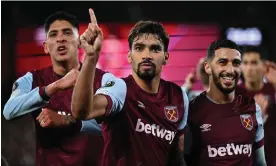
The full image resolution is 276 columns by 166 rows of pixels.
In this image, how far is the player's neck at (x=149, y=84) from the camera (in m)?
1.64

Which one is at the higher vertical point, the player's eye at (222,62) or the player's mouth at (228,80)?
the player's eye at (222,62)

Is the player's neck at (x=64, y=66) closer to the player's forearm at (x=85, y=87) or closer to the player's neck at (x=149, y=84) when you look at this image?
the player's neck at (x=149, y=84)

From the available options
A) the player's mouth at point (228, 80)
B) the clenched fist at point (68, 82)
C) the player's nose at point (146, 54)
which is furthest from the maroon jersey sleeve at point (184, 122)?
the clenched fist at point (68, 82)

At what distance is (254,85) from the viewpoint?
2352mm

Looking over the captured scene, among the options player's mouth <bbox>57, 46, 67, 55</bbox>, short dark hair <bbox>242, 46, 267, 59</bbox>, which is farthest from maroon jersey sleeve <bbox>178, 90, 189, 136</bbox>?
short dark hair <bbox>242, 46, 267, 59</bbox>

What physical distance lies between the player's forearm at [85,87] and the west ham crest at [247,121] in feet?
2.50

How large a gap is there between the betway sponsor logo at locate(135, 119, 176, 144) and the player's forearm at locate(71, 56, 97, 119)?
33 cm

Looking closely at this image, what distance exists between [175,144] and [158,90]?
8.2 inches

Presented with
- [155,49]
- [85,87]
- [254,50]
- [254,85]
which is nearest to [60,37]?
[155,49]

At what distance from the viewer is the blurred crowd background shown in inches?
91.4

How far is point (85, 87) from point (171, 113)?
492 millimetres

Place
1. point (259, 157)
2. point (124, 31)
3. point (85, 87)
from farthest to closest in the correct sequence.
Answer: point (124, 31)
point (259, 157)
point (85, 87)

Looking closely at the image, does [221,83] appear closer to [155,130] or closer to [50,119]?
[155,130]

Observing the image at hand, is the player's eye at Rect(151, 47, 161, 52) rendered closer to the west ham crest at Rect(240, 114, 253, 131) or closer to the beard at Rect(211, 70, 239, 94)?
the beard at Rect(211, 70, 239, 94)
